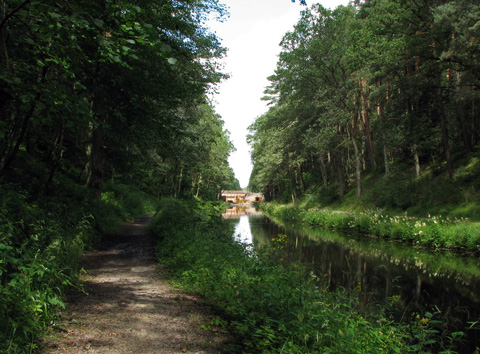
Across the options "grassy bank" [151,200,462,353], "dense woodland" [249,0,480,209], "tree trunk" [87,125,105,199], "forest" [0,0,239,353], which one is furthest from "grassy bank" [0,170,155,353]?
"dense woodland" [249,0,480,209]

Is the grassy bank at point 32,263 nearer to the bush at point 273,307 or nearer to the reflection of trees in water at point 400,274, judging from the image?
the bush at point 273,307

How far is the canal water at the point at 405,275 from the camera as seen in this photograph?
6629mm

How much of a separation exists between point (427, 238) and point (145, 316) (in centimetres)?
1356

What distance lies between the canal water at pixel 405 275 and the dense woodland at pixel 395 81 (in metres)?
7.93

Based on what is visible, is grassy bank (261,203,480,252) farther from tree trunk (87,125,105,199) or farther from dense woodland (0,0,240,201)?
tree trunk (87,125,105,199)

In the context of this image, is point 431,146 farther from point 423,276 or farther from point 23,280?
point 23,280

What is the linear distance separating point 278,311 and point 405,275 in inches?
293

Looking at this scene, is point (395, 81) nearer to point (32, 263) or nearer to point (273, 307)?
point (273, 307)

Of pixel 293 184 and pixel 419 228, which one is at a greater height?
pixel 293 184

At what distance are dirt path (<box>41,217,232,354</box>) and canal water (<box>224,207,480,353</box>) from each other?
2.67m

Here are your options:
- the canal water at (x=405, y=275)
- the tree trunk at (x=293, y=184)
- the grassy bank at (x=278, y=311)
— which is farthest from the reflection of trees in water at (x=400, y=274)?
the tree trunk at (x=293, y=184)

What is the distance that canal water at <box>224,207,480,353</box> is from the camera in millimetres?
6629

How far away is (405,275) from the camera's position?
960 cm

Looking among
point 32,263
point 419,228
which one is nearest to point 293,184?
point 419,228
